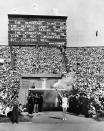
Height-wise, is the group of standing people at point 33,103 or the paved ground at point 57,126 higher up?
the group of standing people at point 33,103

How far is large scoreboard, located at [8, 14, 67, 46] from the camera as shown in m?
45.9

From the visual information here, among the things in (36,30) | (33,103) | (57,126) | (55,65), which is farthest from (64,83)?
(36,30)

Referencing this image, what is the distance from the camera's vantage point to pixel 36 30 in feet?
152

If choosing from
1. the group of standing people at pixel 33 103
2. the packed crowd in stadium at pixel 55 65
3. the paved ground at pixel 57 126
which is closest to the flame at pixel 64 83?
the packed crowd in stadium at pixel 55 65

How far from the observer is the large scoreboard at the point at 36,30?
45.9 m

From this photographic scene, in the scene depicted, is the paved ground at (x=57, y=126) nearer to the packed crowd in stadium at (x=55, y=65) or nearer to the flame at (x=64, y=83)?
the packed crowd in stadium at (x=55, y=65)

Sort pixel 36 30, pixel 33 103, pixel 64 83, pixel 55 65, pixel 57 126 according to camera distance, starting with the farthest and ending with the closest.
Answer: pixel 36 30 < pixel 55 65 < pixel 64 83 < pixel 33 103 < pixel 57 126

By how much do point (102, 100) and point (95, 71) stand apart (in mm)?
17360

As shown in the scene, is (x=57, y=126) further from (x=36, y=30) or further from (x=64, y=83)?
(x=36, y=30)

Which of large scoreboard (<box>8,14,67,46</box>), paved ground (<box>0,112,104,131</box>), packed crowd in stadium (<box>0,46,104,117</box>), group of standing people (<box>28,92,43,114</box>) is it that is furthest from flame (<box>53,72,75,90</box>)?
large scoreboard (<box>8,14,67,46</box>)

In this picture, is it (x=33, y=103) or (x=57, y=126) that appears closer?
(x=57, y=126)

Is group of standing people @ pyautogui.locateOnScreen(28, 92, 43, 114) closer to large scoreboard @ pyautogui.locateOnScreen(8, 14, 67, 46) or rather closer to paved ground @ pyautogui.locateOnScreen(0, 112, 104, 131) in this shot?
paved ground @ pyautogui.locateOnScreen(0, 112, 104, 131)

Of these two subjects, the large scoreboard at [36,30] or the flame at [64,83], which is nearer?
the flame at [64,83]

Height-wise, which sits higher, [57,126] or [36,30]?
[36,30]
